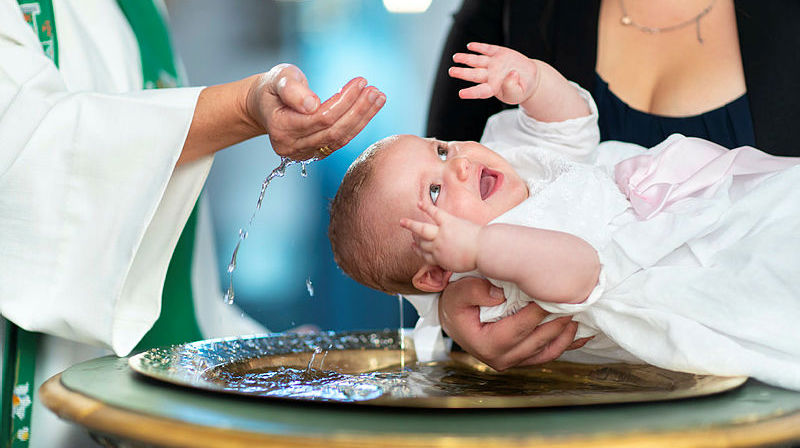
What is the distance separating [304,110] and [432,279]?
36 centimetres

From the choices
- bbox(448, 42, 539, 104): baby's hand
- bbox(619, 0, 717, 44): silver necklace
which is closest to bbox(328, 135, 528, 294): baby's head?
bbox(448, 42, 539, 104): baby's hand

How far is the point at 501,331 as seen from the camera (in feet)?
3.68

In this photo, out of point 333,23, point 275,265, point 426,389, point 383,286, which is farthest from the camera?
point 333,23

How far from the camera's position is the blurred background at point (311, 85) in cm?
495

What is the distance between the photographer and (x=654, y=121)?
1715 millimetres

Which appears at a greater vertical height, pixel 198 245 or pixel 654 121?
pixel 654 121

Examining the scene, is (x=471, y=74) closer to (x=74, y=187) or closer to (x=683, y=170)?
(x=683, y=170)

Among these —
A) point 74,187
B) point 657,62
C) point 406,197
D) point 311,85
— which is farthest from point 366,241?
point 311,85

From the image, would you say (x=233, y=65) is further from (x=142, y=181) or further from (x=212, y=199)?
(x=142, y=181)

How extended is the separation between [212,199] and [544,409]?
4811 mm

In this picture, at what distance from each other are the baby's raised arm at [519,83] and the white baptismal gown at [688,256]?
19 centimetres

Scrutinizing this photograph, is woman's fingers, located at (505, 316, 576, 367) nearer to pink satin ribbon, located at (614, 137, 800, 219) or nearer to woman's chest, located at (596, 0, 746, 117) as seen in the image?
pink satin ribbon, located at (614, 137, 800, 219)

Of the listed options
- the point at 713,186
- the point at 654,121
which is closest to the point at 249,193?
the point at 654,121

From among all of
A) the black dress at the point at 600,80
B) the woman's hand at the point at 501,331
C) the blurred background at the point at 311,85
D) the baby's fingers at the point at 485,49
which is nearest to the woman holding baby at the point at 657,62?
the black dress at the point at 600,80
